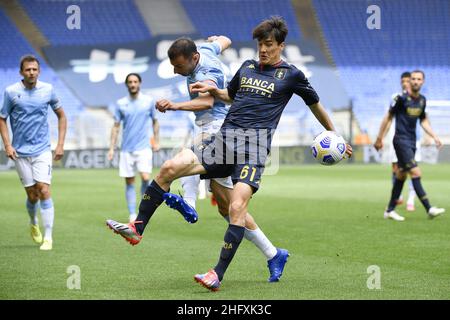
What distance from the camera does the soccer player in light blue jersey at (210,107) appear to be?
273 inches

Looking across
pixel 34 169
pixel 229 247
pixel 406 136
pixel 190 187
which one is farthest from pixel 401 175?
pixel 229 247

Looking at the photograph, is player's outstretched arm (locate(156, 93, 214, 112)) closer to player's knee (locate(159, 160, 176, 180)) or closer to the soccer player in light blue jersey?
the soccer player in light blue jersey

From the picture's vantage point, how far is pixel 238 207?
6.60 m

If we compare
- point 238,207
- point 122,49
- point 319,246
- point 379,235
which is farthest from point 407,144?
point 122,49

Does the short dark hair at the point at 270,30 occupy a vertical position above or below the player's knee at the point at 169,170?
above

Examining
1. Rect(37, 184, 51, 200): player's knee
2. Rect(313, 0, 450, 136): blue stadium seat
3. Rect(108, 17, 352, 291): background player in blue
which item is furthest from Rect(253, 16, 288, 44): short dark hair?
Rect(313, 0, 450, 136): blue stadium seat

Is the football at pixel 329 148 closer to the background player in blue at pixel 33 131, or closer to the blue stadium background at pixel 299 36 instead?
the background player in blue at pixel 33 131

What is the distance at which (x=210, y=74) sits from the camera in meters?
7.17

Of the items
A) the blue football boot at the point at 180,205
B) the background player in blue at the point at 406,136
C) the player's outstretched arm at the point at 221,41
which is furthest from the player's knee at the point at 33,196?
the background player in blue at the point at 406,136

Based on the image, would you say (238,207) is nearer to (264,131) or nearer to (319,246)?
(264,131)

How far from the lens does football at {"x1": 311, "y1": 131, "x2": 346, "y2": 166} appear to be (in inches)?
280

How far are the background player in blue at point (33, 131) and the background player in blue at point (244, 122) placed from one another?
9.81ft

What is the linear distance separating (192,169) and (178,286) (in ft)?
3.17

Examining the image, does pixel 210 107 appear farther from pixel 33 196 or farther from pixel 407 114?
pixel 407 114
